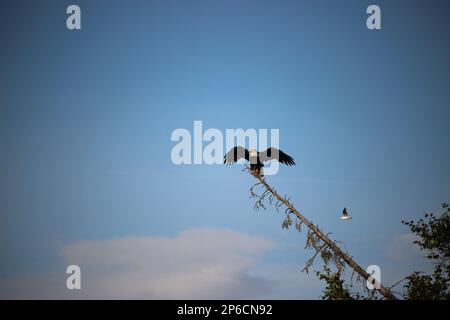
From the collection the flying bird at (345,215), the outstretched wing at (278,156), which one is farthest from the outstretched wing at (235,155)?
the flying bird at (345,215)

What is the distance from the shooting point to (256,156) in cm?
1359

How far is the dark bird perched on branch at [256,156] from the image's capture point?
13.4m

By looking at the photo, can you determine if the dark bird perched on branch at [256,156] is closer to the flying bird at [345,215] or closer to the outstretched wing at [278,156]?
the outstretched wing at [278,156]

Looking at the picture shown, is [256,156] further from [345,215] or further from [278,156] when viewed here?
[345,215]

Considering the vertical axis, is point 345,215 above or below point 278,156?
below

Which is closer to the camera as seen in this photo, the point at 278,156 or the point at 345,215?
the point at 345,215

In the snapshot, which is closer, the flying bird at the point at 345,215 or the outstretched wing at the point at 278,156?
the flying bird at the point at 345,215

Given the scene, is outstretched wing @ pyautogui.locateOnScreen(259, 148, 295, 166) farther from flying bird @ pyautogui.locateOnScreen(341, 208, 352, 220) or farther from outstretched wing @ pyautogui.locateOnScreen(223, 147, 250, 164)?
flying bird @ pyautogui.locateOnScreen(341, 208, 352, 220)

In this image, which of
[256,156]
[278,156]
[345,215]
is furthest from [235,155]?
[345,215]

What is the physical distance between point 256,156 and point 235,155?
60.1 inches

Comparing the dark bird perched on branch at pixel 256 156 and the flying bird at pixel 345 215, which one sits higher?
the dark bird perched on branch at pixel 256 156

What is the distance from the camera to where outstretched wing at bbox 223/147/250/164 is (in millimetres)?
14695
